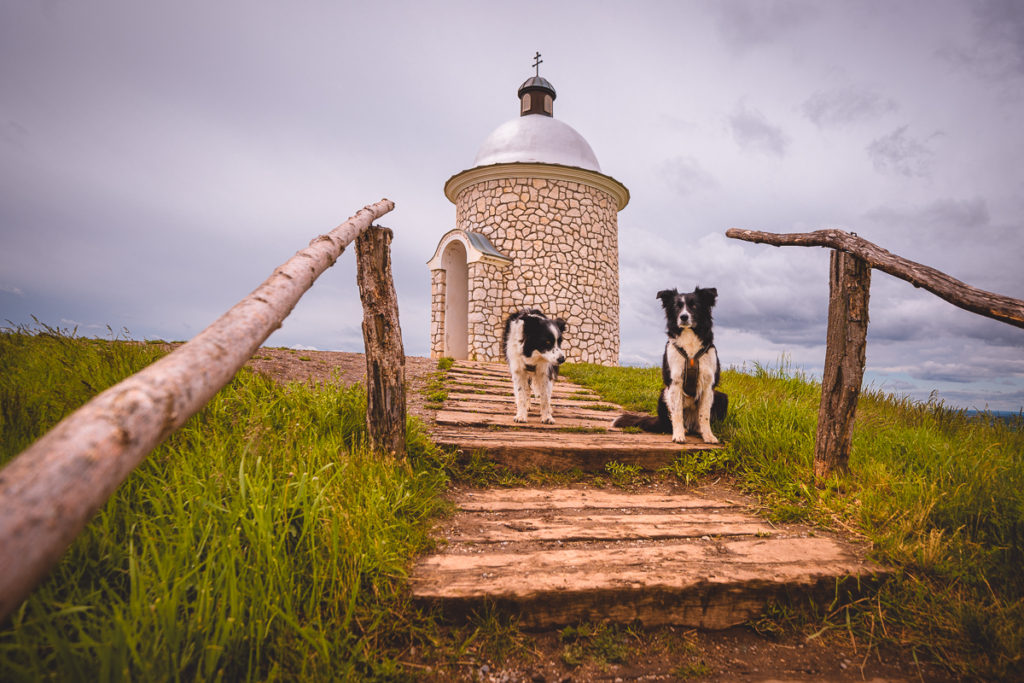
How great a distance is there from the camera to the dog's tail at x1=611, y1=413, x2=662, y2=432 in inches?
181

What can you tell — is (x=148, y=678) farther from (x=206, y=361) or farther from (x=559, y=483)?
(x=559, y=483)

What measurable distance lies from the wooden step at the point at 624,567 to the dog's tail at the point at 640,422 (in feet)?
5.55

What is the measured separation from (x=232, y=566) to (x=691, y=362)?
361 centimetres

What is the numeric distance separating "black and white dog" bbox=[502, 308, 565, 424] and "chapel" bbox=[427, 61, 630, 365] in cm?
761

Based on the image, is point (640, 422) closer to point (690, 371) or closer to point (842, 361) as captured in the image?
point (690, 371)

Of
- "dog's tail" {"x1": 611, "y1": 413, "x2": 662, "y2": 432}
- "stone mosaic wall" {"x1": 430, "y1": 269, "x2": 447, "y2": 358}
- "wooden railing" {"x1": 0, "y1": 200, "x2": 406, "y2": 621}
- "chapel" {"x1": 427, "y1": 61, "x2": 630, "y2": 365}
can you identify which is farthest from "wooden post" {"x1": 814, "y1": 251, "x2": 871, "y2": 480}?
"stone mosaic wall" {"x1": 430, "y1": 269, "x2": 447, "y2": 358}

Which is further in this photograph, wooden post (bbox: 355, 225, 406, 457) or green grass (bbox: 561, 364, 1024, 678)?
wooden post (bbox: 355, 225, 406, 457)

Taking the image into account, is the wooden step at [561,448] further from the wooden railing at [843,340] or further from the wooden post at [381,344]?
the wooden railing at [843,340]

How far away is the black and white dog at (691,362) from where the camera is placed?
410 centimetres

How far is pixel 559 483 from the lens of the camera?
3.49 m

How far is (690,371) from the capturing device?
412 cm

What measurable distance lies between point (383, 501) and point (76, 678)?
1.23 metres

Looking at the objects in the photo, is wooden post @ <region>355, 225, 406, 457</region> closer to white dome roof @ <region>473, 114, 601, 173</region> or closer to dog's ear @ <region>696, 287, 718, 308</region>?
dog's ear @ <region>696, 287, 718, 308</region>

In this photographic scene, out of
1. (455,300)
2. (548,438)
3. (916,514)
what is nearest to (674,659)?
(916,514)
